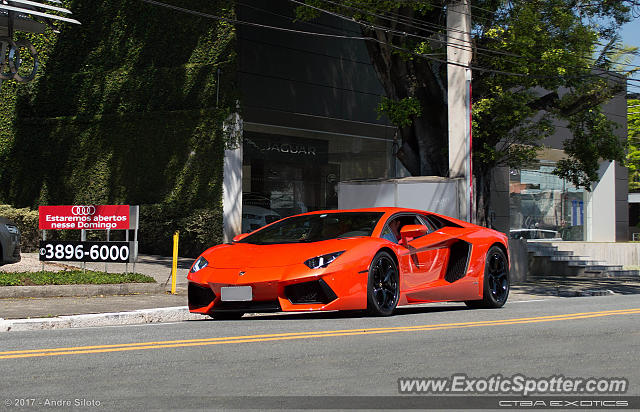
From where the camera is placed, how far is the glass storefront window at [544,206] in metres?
38.5

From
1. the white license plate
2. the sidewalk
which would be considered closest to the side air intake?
the white license plate

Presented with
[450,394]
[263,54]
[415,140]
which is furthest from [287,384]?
[263,54]

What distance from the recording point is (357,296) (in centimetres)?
974

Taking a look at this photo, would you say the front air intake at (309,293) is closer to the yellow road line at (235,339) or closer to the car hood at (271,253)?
the car hood at (271,253)

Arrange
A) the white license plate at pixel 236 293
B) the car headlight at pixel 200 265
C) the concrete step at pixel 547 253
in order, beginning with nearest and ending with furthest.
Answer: the white license plate at pixel 236 293, the car headlight at pixel 200 265, the concrete step at pixel 547 253

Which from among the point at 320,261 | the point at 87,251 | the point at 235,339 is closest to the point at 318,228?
the point at 320,261

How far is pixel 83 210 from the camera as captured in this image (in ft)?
57.6

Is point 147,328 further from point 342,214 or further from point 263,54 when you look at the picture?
point 263,54

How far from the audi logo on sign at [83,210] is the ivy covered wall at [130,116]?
838 cm

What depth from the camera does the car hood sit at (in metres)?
9.78

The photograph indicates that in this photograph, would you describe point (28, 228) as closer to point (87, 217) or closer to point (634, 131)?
point (87, 217)

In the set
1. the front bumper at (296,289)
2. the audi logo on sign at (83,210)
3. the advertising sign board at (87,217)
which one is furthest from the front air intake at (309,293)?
the audi logo on sign at (83,210)

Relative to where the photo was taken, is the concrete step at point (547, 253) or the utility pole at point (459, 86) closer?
the utility pole at point (459, 86)

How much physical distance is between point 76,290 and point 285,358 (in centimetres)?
838
